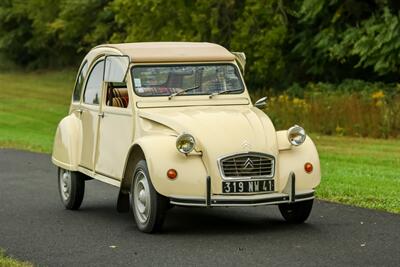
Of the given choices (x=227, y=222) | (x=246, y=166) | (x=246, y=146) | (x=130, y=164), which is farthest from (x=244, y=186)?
(x=130, y=164)

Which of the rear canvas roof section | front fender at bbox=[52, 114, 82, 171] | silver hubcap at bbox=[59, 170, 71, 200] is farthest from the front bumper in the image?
silver hubcap at bbox=[59, 170, 71, 200]

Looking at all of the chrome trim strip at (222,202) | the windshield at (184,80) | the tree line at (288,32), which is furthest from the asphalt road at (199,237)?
the tree line at (288,32)

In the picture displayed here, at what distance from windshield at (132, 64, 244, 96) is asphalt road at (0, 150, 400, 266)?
4.47 feet

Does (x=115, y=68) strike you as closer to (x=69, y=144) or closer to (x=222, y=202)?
(x=69, y=144)

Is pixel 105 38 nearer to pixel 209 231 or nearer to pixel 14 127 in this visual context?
A: pixel 14 127

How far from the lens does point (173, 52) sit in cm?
1149

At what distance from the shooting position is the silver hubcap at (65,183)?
1249 centimetres

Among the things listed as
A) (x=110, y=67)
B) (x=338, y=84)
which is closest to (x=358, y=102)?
(x=338, y=84)

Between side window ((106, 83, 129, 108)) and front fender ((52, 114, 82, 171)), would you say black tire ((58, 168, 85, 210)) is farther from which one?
side window ((106, 83, 129, 108))

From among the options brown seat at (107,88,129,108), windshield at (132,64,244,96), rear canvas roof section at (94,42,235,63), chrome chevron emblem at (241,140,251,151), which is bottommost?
chrome chevron emblem at (241,140,251,151)

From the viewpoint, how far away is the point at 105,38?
4544 centimetres

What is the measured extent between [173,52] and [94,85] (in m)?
1.24

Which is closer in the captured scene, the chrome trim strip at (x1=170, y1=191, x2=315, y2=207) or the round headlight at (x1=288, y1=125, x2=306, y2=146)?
the chrome trim strip at (x1=170, y1=191, x2=315, y2=207)

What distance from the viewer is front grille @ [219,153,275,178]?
32.6 feet
